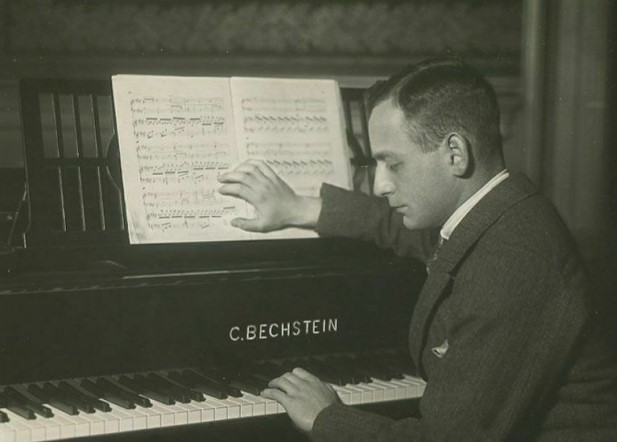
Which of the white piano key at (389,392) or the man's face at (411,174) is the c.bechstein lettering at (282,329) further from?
the man's face at (411,174)

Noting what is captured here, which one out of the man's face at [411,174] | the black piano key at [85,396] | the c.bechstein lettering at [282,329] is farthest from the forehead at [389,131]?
the black piano key at [85,396]

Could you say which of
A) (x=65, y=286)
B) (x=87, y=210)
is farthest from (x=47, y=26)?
(x=65, y=286)

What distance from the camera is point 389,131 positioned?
1831 millimetres

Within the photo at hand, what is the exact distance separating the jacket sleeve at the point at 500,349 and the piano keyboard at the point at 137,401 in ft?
0.83

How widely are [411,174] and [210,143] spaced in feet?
1.59

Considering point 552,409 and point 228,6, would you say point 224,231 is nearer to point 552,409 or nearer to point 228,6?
point 552,409

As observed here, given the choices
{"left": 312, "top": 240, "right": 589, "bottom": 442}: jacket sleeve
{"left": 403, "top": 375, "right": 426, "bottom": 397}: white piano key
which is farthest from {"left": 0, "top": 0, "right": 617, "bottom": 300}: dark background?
{"left": 312, "top": 240, "right": 589, "bottom": 442}: jacket sleeve

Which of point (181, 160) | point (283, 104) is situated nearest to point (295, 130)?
point (283, 104)

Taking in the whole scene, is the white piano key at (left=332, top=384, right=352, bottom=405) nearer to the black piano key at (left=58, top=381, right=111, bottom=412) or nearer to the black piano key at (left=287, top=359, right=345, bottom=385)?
the black piano key at (left=287, top=359, right=345, bottom=385)

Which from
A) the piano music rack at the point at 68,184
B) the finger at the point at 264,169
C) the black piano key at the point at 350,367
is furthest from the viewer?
the finger at the point at 264,169

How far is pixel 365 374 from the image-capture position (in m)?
2.00

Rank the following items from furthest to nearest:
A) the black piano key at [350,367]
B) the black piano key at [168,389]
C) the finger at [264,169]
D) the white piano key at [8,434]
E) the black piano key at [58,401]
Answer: the finger at [264,169]
the black piano key at [350,367]
the black piano key at [168,389]
the black piano key at [58,401]
the white piano key at [8,434]

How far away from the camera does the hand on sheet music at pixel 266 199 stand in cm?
205

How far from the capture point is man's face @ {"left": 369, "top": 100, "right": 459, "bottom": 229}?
1.81 metres
